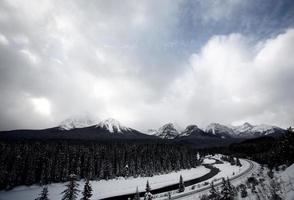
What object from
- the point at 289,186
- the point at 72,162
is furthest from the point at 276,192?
the point at 72,162

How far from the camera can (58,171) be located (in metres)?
80.7

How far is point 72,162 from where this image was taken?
87.9 meters

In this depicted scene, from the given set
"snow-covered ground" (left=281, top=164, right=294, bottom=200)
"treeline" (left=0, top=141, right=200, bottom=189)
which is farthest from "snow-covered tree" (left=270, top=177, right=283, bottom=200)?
"treeline" (left=0, top=141, right=200, bottom=189)

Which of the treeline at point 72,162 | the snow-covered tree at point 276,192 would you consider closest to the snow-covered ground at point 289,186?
the snow-covered tree at point 276,192

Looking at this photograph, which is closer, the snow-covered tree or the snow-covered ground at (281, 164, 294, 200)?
the snow-covered ground at (281, 164, 294, 200)

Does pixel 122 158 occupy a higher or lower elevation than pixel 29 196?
higher

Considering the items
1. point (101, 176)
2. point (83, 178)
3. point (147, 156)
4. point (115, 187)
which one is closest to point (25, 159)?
point (83, 178)

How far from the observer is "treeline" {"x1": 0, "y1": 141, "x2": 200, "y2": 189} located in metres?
73.8

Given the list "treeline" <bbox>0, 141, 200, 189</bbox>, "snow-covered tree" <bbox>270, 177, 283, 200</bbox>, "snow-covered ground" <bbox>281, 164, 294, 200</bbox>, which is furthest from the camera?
"treeline" <bbox>0, 141, 200, 189</bbox>

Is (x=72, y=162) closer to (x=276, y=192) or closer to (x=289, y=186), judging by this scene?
(x=276, y=192)

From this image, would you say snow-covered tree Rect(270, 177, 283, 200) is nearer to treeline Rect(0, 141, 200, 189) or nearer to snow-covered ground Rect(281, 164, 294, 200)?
snow-covered ground Rect(281, 164, 294, 200)

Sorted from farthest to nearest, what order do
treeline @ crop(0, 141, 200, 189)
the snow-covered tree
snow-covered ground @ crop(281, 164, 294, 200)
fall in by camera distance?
1. treeline @ crop(0, 141, 200, 189)
2. the snow-covered tree
3. snow-covered ground @ crop(281, 164, 294, 200)

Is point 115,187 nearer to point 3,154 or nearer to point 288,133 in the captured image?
point 3,154

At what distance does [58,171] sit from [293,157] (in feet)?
281
